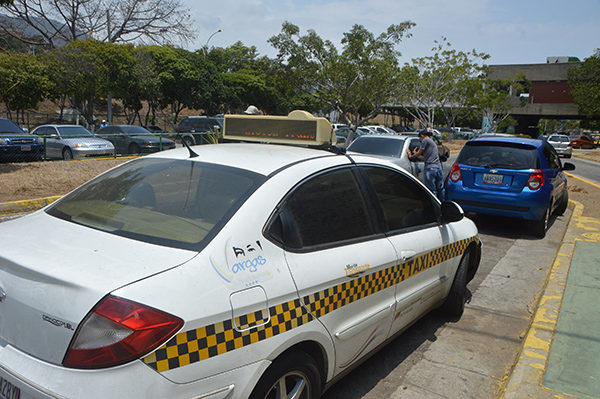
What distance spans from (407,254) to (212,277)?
1.65m

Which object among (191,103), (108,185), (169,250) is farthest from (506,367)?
(191,103)

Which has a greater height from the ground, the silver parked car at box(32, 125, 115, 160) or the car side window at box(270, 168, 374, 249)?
the car side window at box(270, 168, 374, 249)

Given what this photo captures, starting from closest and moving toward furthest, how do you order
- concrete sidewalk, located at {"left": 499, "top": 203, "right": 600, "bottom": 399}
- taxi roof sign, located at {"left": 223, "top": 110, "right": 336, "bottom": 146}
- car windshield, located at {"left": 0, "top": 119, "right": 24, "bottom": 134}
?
1. concrete sidewalk, located at {"left": 499, "top": 203, "right": 600, "bottom": 399}
2. taxi roof sign, located at {"left": 223, "top": 110, "right": 336, "bottom": 146}
3. car windshield, located at {"left": 0, "top": 119, "right": 24, "bottom": 134}

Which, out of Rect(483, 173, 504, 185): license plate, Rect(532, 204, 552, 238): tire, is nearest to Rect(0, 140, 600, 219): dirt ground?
Rect(532, 204, 552, 238): tire

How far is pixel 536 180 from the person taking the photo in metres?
A: 7.49

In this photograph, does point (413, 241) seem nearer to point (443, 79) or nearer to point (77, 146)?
point (77, 146)

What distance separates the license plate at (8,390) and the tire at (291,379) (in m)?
0.98

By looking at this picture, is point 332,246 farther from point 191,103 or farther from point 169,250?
point 191,103

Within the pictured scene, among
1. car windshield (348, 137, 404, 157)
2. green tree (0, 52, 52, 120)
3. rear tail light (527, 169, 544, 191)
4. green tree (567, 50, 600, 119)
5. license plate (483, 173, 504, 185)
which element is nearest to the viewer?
rear tail light (527, 169, 544, 191)

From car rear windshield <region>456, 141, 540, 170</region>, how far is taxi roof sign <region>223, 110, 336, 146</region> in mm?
5032

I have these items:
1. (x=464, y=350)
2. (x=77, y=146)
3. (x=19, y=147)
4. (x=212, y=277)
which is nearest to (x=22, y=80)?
(x=77, y=146)

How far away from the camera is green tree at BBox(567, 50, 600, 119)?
44.9m

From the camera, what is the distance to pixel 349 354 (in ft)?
9.12

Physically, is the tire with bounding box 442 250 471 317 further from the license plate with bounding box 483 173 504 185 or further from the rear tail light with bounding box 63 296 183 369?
the license plate with bounding box 483 173 504 185
